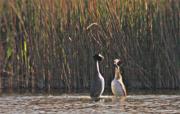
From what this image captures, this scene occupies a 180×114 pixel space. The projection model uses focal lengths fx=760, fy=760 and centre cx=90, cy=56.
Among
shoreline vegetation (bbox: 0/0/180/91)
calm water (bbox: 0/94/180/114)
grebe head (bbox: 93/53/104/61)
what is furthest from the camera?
shoreline vegetation (bbox: 0/0/180/91)

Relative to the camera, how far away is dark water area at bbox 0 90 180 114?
12.9m

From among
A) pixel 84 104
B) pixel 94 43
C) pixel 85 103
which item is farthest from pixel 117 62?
pixel 84 104

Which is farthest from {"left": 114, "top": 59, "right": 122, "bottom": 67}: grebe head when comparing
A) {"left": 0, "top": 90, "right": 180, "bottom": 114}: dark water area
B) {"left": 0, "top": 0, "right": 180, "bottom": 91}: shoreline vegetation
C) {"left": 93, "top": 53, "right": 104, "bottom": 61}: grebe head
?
{"left": 0, "top": 90, "right": 180, "bottom": 114}: dark water area

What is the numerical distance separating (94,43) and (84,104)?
270cm

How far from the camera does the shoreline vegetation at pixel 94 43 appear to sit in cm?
1606

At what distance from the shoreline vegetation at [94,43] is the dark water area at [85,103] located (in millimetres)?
599

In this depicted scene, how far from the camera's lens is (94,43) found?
16.3 m

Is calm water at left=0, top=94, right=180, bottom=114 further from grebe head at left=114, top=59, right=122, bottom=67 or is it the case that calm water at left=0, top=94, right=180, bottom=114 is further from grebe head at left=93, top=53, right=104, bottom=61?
grebe head at left=93, top=53, right=104, bottom=61

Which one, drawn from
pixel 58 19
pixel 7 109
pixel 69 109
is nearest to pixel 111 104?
pixel 69 109

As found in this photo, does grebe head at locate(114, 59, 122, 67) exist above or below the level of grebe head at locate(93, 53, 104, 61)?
below

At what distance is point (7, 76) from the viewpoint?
16.8 meters

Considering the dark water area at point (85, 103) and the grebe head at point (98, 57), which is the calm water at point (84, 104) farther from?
the grebe head at point (98, 57)

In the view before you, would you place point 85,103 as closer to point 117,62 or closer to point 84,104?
point 84,104

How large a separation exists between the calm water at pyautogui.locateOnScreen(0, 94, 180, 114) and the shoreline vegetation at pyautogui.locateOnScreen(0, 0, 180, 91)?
1045mm
